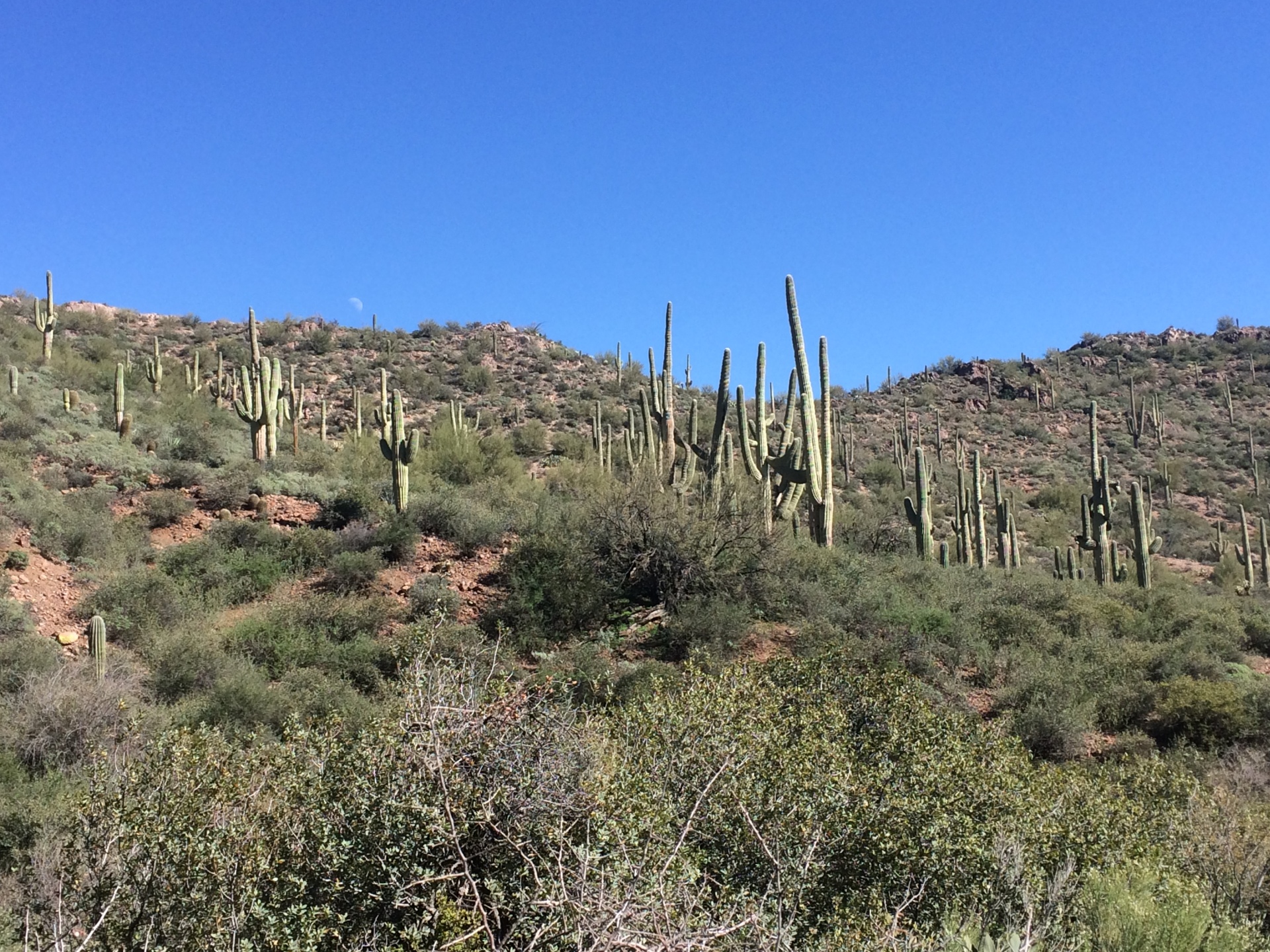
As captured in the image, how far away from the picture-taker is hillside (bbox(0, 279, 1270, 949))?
5898 millimetres

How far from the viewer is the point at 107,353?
33.1 m

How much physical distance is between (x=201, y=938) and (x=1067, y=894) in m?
5.73

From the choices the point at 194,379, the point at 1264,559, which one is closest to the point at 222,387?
the point at 194,379

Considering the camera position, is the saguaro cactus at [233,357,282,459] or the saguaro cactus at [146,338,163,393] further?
the saguaro cactus at [146,338,163,393]

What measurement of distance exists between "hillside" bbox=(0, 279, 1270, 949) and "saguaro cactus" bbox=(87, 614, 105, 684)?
24 centimetres

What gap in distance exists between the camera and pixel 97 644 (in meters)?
12.4

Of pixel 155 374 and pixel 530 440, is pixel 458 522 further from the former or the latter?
pixel 155 374

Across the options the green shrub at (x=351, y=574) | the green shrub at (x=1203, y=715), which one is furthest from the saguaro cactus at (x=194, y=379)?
the green shrub at (x=1203, y=715)

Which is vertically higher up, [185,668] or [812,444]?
[812,444]

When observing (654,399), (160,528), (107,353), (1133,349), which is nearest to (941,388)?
(1133,349)

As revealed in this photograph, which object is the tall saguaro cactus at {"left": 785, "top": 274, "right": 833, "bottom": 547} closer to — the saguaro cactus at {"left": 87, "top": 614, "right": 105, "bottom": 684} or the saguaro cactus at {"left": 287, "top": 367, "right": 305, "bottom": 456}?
the saguaro cactus at {"left": 87, "top": 614, "right": 105, "bottom": 684}

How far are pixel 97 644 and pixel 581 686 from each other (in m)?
6.37

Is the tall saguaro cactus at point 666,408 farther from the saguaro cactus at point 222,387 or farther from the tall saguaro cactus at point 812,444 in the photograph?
the saguaro cactus at point 222,387

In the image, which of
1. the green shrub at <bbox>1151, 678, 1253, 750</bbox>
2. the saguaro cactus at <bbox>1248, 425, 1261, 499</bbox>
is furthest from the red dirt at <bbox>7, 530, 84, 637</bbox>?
the saguaro cactus at <bbox>1248, 425, 1261, 499</bbox>
